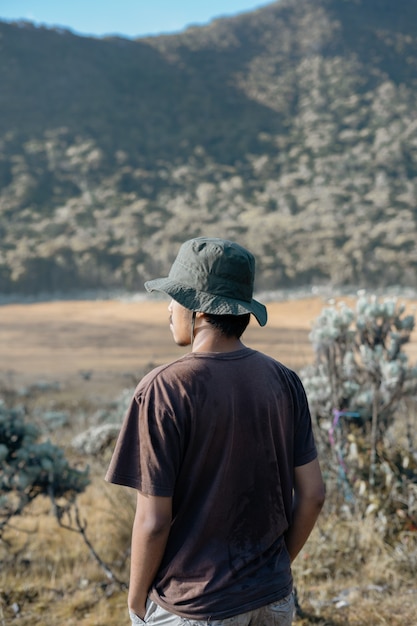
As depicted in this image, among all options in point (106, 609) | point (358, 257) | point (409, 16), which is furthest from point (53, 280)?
point (409, 16)

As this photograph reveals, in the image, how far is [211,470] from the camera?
Result: 1688 millimetres

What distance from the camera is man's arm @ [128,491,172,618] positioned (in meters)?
1.63

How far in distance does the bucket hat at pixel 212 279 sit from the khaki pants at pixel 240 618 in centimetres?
78

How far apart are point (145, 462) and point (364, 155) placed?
42.2m

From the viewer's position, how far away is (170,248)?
2828 centimetres

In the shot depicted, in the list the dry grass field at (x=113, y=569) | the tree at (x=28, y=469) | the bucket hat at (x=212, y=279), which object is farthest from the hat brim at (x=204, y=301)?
the tree at (x=28, y=469)

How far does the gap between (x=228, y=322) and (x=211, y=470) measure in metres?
0.39

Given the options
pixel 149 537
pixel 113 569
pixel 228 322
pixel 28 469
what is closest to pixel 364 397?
pixel 113 569

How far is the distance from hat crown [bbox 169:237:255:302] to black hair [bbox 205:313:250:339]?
5cm

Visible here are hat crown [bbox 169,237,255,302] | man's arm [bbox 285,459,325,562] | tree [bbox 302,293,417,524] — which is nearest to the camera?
hat crown [bbox 169,237,255,302]

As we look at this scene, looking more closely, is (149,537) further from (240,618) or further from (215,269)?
(215,269)

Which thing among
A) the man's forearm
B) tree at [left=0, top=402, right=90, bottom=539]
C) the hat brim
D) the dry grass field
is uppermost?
the hat brim

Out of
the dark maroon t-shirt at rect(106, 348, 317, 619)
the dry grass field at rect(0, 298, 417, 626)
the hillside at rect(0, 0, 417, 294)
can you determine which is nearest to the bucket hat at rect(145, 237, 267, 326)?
the dark maroon t-shirt at rect(106, 348, 317, 619)

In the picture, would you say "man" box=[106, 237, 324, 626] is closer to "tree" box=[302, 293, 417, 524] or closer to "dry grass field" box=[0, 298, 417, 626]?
"dry grass field" box=[0, 298, 417, 626]
